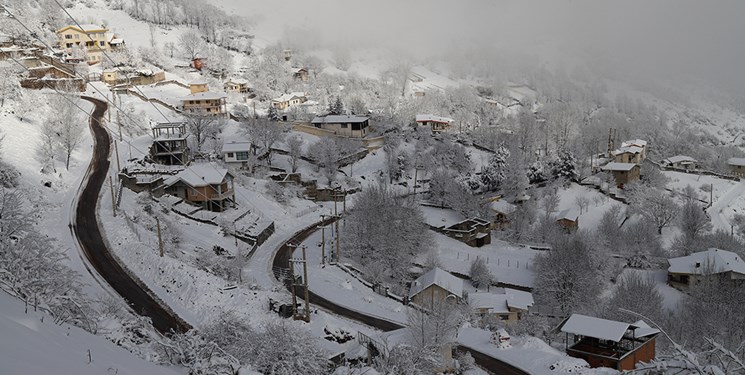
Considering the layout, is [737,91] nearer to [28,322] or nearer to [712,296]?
[712,296]

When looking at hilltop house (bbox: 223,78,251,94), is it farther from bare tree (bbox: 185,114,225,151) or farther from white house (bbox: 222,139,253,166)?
white house (bbox: 222,139,253,166)

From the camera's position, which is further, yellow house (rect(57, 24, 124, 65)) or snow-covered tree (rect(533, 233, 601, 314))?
yellow house (rect(57, 24, 124, 65))

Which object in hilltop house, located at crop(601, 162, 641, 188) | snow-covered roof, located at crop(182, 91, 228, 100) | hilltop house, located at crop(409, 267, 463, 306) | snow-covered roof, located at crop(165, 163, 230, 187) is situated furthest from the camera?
snow-covered roof, located at crop(182, 91, 228, 100)

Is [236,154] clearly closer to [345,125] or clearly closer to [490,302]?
[345,125]

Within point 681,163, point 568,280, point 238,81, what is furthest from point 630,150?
point 238,81

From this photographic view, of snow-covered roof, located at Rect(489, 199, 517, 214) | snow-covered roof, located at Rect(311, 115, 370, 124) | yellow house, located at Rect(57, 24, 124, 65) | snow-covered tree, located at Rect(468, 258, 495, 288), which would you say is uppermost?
yellow house, located at Rect(57, 24, 124, 65)

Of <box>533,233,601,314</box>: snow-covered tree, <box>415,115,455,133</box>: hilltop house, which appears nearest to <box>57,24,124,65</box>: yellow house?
<box>415,115,455,133</box>: hilltop house

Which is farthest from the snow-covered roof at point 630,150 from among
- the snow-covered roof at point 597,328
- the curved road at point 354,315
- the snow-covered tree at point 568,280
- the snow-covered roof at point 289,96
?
the snow-covered roof at point 597,328

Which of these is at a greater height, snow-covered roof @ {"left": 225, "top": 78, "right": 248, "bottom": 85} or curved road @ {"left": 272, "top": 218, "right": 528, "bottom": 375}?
snow-covered roof @ {"left": 225, "top": 78, "right": 248, "bottom": 85}
